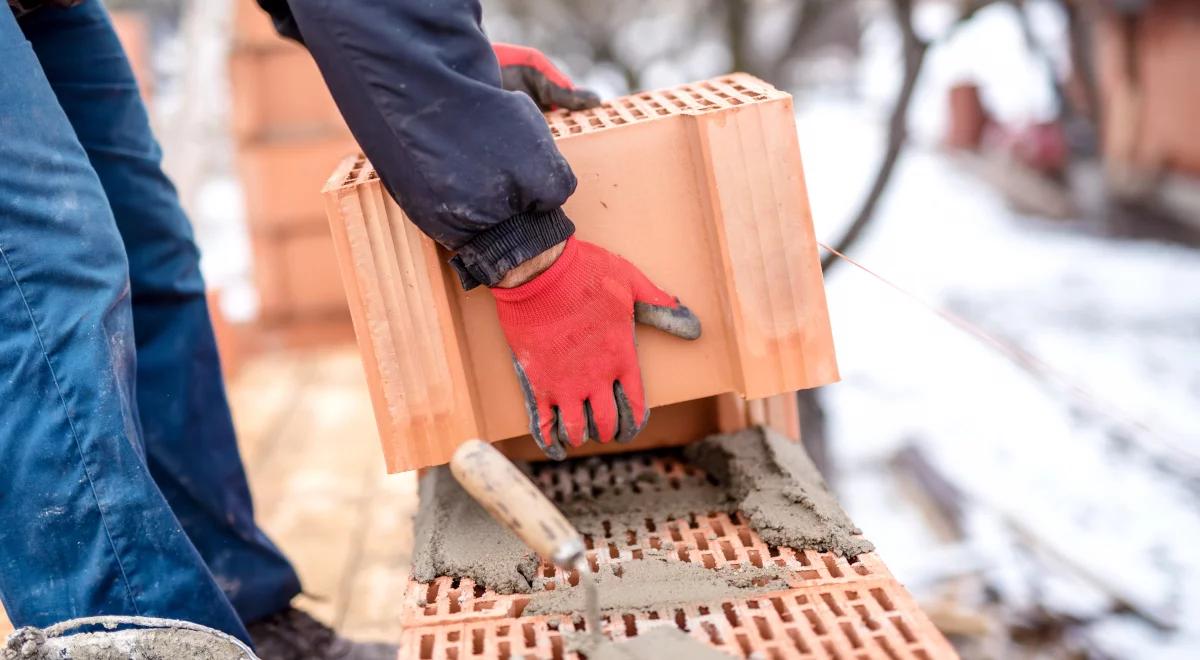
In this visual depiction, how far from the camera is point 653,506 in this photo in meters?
1.53

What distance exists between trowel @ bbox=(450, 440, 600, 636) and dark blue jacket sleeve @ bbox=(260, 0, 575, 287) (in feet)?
0.99

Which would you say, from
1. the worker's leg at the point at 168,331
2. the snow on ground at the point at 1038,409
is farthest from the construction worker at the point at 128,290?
the snow on ground at the point at 1038,409

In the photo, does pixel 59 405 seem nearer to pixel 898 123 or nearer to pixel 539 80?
pixel 539 80

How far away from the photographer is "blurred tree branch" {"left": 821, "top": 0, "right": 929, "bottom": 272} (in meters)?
2.96

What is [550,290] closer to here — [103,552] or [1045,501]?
[103,552]

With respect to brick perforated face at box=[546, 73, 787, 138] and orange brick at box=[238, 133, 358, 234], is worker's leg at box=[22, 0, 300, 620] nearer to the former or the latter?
brick perforated face at box=[546, 73, 787, 138]

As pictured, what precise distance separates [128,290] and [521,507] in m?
0.73

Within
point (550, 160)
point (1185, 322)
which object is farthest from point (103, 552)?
point (1185, 322)

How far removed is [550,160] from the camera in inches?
48.5

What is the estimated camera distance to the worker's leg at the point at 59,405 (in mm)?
1245

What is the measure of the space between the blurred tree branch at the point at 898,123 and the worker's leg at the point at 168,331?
6.00 ft

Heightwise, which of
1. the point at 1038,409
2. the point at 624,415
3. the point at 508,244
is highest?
the point at 508,244

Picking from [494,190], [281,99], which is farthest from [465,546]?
[281,99]

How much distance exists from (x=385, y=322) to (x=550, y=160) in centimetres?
35
